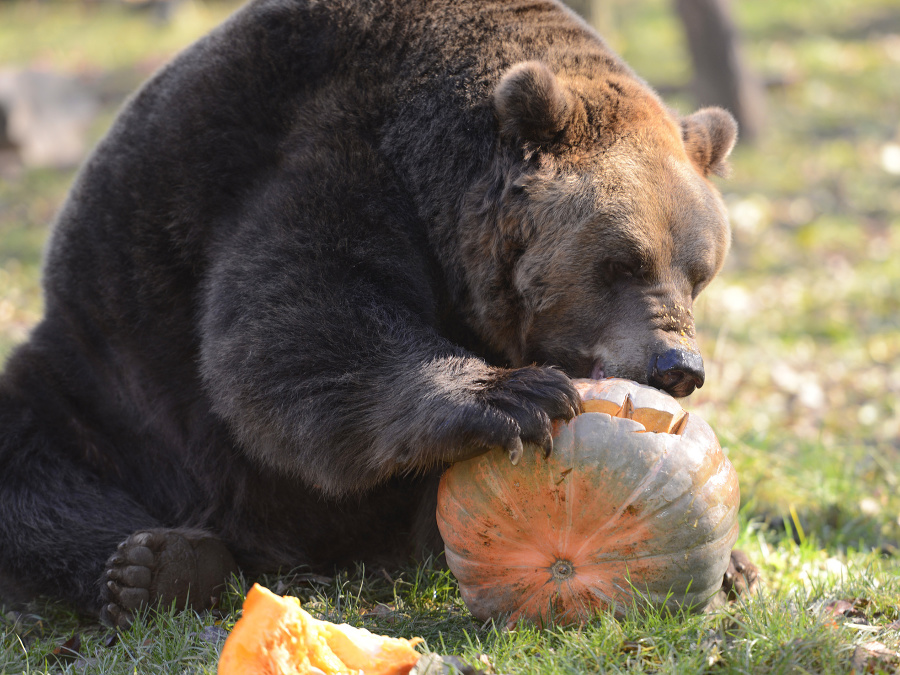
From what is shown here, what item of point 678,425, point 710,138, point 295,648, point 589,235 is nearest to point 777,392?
point 710,138

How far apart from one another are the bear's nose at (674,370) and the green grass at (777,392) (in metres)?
0.74

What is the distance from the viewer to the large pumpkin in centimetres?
272

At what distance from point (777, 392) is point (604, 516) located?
14.5 ft

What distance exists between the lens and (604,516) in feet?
8.98

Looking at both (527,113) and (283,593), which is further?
(283,593)

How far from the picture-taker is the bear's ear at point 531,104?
3.21m

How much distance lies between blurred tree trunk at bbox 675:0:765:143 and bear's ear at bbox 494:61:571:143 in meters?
8.95

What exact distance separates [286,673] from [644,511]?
112 cm

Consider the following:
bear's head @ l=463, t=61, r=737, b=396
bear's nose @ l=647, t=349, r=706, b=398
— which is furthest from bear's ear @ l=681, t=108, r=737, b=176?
bear's nose @ l=647, t=349, r=706, b=398

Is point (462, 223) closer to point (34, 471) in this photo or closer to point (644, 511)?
point (644, 511)

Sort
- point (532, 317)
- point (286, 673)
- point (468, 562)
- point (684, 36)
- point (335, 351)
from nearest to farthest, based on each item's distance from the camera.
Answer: point (286, 673) < point (468, 562) < point (335, 351) < point (532, 317) < point (684, 36)

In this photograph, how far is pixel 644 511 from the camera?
8.89 ft

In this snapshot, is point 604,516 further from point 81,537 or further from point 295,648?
point 81,537

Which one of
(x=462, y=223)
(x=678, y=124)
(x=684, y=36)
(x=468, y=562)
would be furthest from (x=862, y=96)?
(x=468, y=562)
